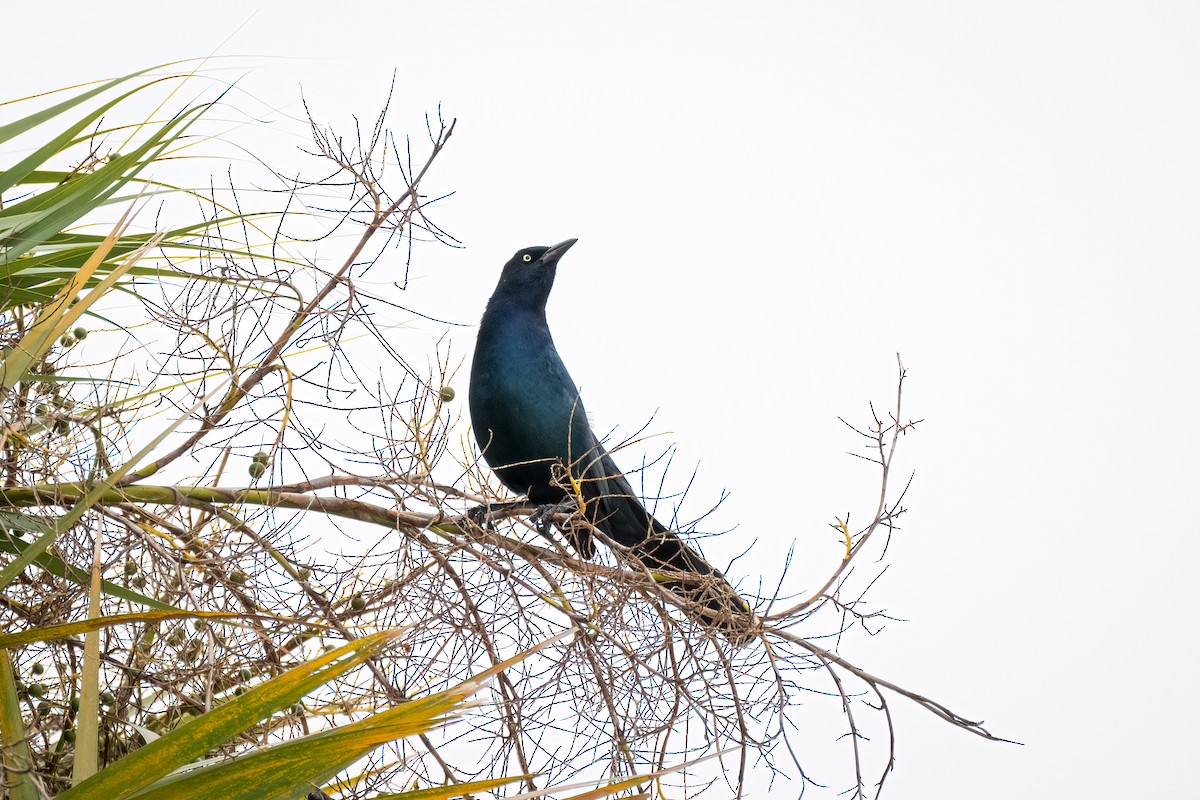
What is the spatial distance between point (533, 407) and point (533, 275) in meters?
0.47

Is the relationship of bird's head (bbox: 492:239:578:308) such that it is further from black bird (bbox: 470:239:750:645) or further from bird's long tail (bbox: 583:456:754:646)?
bird's long tail (bbox: 583:456:754:646)

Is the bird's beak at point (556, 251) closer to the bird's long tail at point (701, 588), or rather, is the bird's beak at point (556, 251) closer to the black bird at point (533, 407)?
the black bird at point (533, 407)

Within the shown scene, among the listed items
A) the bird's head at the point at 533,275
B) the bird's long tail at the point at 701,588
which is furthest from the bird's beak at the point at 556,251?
the bird's long tail at the point at 701,588

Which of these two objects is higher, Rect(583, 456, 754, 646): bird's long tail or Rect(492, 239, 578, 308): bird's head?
Rect(492, 239, 578, 308): bird's head

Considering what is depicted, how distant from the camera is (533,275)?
3.43m

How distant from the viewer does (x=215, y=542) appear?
1992 mm

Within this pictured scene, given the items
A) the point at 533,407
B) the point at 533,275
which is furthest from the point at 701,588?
the point at 533,275

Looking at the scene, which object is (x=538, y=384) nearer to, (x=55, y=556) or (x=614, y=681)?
(x=614, y=681)

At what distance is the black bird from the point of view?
2.97 meters

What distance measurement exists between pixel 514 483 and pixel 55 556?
4.50 feet

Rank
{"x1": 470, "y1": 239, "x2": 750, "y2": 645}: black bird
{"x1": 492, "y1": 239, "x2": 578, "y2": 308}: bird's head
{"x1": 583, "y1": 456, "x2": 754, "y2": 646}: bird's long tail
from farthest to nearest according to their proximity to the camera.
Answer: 1. {"x1": 492, "y1": 239, "x2": 578, "y2": 308}: bird's head
2. {"x1": 470, "y1": 239, "x2": 750, "y2": 645}: black bird
3. {"x1": 583, "y1": 456, "x2": 754, "y2": 646}: bird's long tail

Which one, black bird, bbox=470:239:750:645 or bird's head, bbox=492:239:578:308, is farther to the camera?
bird's head, bbox=492:239:578:308

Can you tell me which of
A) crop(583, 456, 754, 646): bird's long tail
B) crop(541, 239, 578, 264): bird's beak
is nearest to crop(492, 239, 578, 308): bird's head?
crop(541, 239, 578, 264): bird's beak

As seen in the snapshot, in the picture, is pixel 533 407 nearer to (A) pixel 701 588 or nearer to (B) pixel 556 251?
(B) pixel 556 251
